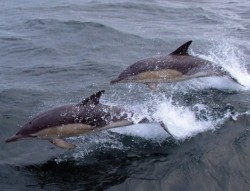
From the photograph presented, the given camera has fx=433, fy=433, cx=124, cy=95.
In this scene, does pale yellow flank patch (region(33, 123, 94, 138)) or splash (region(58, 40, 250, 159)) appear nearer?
pale yellow flank patch (region(33, 123, 94, 138))

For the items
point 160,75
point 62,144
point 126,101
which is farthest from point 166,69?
point 62,144

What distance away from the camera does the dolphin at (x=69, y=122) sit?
7941 millimetres

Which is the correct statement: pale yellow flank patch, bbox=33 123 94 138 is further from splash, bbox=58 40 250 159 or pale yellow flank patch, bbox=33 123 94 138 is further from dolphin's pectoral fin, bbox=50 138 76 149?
splash, bbox=58 40 250 159

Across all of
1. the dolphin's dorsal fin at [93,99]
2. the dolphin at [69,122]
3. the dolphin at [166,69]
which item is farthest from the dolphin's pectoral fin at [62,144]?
the dolphin at [166,69]

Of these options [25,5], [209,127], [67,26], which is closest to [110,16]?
[67,26]

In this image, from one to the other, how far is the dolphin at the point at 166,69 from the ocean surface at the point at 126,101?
54cm

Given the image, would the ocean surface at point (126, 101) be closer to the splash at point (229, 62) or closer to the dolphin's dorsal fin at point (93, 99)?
the splash at point (229, 62)

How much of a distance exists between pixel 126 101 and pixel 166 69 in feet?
4.14

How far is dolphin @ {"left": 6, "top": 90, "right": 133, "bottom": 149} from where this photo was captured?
7941 mm

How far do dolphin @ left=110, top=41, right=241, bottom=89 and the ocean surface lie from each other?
54 cm

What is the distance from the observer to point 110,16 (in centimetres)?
2067

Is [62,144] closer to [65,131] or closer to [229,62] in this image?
[65,131]

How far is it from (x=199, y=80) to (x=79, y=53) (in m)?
4.92

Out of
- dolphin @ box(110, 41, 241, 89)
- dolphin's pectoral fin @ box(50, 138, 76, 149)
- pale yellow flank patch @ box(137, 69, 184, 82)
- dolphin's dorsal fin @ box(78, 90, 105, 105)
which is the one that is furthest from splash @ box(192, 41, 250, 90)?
dolphin's pectoral fin @ box(50, 138, 76, 149)
